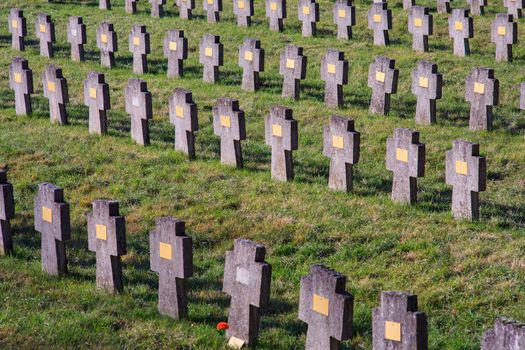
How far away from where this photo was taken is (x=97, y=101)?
59.4 ft

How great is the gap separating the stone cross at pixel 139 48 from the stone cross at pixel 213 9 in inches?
133

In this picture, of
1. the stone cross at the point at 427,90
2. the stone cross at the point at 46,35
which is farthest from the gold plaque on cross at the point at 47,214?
the stone cross at the point at 46,35

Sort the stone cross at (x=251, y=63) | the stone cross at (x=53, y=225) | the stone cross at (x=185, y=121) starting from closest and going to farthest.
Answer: the stone cross at (x=53, y=225) → the stone cross at (x=185, y=121) → the stone cross at (x=251, y=63)

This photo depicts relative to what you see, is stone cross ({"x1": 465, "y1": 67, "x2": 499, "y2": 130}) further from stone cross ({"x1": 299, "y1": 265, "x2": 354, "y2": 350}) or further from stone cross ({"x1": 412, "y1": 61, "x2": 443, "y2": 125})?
stone cross ({"x1": 299, "y1": 265, "x2": 354, "y2": 350})

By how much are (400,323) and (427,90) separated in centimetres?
902

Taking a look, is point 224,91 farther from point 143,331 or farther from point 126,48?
point 143,331

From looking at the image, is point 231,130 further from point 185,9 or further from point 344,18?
point 185,9

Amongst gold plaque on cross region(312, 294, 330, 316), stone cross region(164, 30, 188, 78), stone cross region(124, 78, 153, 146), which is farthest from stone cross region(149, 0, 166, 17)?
gold plaque on cross region(312, 294, 330, 316)

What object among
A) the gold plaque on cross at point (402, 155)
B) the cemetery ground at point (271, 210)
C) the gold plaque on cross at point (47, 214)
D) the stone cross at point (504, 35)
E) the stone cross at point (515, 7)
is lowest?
the cemetery ground at point (271, 210)

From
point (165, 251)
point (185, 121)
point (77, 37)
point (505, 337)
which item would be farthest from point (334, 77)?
point (505, 337)

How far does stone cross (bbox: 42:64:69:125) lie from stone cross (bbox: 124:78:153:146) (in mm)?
1346

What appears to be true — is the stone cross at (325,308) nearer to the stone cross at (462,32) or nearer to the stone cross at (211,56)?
the stone cross at (211,56)

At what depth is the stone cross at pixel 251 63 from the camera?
20.0 metres

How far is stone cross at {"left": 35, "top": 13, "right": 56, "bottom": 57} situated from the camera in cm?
2342
